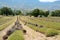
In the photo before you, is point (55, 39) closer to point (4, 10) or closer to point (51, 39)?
point (51, 39)

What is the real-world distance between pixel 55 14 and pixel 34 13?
19.6 metres

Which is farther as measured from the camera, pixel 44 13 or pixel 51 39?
pixel 44 13

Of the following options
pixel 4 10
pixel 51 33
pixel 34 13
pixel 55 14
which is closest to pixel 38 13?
pixel 34 13

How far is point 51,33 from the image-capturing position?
2583 centimetres

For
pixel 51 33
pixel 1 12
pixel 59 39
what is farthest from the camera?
pixel 1 12

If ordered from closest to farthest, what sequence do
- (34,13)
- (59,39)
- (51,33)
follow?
(59,39), (51,33), (34,13)

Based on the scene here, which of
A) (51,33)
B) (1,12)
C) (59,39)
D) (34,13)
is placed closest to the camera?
(59,39)

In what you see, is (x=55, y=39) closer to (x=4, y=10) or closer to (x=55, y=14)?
(x=55, y=14)

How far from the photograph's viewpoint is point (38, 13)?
178625 millimetres

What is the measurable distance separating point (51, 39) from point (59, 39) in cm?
110

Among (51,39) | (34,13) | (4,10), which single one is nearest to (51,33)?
(51,39)

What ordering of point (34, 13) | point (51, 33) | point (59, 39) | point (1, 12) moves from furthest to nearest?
point (1, 12)
point (34, 13)
point (51, 33)
point (59, 39)

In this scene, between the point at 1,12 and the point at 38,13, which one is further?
the point at 1,12

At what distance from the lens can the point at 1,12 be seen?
200m
